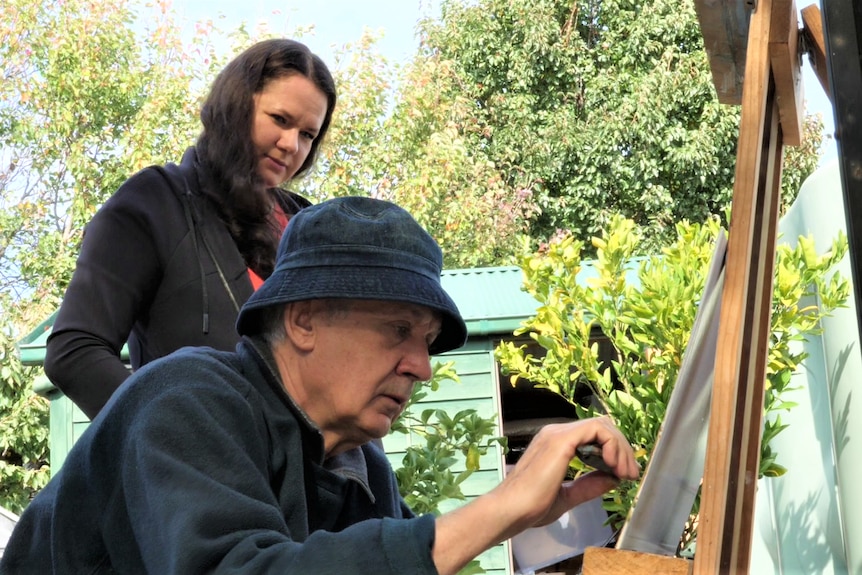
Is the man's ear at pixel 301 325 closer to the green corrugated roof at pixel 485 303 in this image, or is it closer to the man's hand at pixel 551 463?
the man's hand at pixel 551 463

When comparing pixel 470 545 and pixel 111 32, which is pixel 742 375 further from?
pixel 111 32

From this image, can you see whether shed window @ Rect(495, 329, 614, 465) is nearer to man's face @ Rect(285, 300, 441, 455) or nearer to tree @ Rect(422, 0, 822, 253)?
man's face @ Rect(285, 300, 441, 455)

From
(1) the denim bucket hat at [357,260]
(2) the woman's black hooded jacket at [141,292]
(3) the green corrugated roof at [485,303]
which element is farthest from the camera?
(3) the green corrugated roof at [485,303]

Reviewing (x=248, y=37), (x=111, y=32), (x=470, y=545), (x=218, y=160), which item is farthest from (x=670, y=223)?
(x=470, y=545)

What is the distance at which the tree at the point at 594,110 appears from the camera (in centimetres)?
1780

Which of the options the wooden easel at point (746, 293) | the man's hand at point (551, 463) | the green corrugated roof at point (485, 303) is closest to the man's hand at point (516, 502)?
the man's hand at point (551, 463)

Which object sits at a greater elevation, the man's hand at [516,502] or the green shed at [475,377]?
the man's hand at [516,502]

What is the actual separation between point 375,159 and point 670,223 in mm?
5090

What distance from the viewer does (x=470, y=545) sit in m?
1.28

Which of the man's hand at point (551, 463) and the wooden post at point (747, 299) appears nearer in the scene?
the man's hand at point (551, 463)

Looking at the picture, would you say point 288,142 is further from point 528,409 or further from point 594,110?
point 594,110

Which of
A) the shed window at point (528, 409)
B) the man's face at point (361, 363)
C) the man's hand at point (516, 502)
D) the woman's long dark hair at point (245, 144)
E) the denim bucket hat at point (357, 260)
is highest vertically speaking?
the woman's long dark hair at point (245, 144)

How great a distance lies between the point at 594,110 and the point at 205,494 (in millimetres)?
17849

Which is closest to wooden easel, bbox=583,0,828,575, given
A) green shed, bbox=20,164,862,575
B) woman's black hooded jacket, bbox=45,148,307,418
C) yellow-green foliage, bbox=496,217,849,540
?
woman's black hooded jacket, bbox=45,148,307,418
